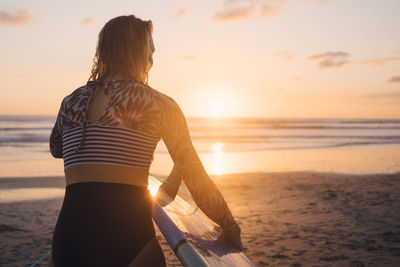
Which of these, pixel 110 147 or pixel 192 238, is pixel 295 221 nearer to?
pixel 192 238

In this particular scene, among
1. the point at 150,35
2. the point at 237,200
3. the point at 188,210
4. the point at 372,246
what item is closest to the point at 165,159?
the point at 237,200

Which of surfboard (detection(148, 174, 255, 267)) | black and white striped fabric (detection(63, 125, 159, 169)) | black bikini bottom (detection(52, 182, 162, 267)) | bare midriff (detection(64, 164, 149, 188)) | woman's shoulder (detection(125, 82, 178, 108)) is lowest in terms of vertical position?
surfboard (detection(148, 174, 255, 267))

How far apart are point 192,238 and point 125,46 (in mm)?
1013

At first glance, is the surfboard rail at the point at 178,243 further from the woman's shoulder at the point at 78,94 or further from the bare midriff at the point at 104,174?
the woman's shoulder at the point at 78,94

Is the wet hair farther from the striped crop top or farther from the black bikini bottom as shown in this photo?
the black bikini bottom

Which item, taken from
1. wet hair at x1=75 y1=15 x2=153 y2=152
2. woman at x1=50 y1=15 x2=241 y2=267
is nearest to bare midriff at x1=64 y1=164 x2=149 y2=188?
woman at x1=50 y1=15 x2=241 y2=267

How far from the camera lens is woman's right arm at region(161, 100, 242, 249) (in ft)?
5.16

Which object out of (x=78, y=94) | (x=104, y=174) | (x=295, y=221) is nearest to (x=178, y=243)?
(x=104, y=174)

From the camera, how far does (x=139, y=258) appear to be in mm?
1491

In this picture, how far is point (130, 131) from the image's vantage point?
1.48 m

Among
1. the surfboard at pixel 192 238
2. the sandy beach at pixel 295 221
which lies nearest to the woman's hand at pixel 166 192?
the surfboard at pixel 192 238

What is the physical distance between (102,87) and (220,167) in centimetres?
1181

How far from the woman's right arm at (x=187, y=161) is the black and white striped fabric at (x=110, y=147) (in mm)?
129

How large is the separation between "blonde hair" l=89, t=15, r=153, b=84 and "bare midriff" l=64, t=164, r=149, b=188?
40 cm
